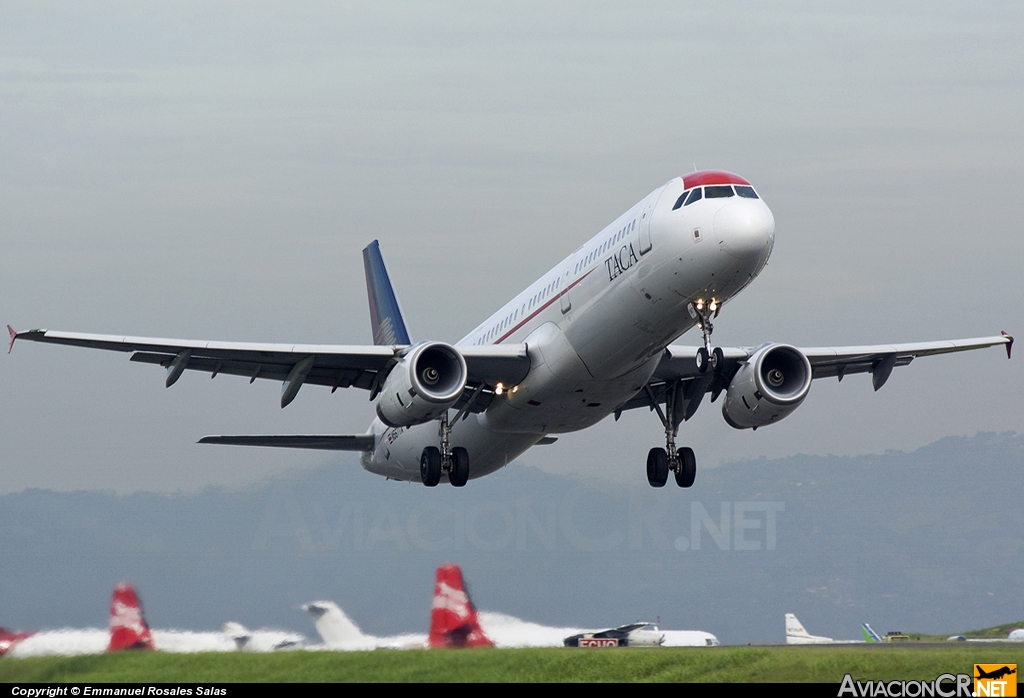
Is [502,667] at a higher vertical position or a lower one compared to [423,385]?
lower

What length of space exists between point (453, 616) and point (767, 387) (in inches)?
385

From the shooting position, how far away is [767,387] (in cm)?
3247

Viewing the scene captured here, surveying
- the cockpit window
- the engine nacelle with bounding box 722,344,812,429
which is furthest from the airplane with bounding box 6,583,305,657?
the cockpit window

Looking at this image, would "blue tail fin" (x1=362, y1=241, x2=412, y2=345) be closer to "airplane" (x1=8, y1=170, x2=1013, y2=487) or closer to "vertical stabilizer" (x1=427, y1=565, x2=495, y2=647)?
"airplane" (x1=8, y1=170, x2=1013, y2=487)

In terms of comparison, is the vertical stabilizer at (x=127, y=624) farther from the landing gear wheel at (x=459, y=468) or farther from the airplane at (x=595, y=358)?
the landing gear wheel at (x=459, y=468)

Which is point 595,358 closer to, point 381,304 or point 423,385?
point 423,385

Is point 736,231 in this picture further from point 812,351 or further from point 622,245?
point 812,351

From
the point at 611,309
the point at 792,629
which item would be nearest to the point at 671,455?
the point at 611,309

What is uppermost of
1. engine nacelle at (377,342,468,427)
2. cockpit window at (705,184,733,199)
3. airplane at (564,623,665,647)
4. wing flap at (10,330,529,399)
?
cockpit window at (705,184,733,199)

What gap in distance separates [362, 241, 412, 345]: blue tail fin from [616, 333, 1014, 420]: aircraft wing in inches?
401

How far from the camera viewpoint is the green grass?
21.9 metres

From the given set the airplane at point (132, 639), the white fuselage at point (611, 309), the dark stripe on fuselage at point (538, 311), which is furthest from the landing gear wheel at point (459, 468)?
the airplane at point (132, 639)

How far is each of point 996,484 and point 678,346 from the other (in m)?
82.6

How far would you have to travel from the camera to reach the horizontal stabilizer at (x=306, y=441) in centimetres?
3659
